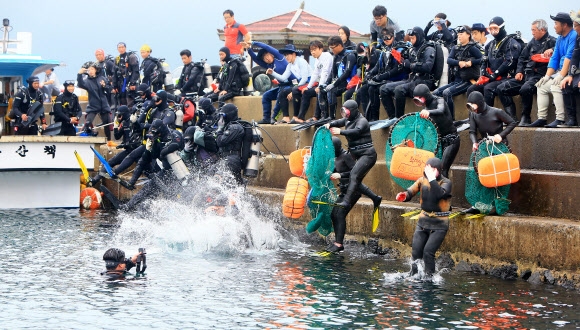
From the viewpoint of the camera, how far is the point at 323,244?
1748 centimetres

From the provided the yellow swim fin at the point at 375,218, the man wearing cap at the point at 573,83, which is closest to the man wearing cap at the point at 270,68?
the yellow swim fin at the point at 375,218

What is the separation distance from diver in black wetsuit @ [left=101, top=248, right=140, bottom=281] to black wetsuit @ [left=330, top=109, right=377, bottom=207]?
369 cm

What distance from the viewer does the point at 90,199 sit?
23.5 metres

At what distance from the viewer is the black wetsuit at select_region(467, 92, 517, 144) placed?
1438cm

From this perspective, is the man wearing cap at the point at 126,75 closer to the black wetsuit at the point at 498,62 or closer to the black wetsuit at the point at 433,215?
the black wetsuit at the point at 498,62

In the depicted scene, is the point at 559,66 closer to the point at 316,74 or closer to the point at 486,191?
the point at 486,191

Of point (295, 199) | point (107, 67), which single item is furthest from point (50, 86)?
point (295, 199)

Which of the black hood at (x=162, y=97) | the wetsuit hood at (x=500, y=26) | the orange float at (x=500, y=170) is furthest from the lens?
the black hood at (x=162, y=97)

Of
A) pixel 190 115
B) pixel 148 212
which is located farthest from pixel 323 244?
pixel 190 115

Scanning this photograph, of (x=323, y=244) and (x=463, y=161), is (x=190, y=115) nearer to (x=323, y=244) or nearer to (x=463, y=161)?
(x=323, y=244)

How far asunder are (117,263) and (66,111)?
492 inches

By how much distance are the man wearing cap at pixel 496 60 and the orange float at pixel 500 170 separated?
2242mm

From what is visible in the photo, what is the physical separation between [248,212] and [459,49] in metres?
4.15

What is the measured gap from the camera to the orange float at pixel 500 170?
1399 centimetres
